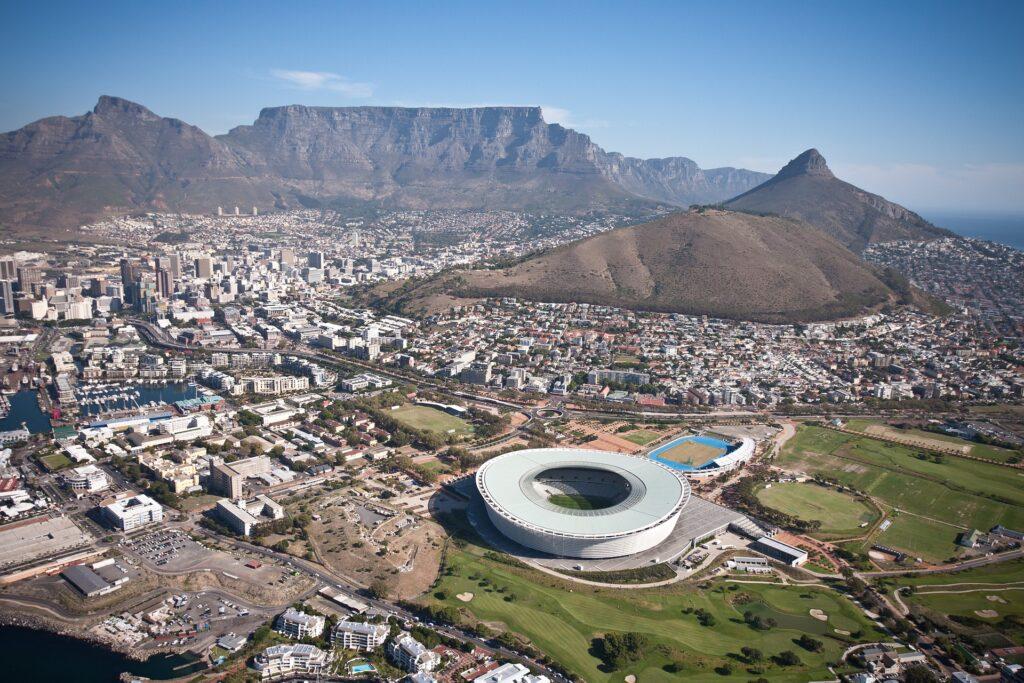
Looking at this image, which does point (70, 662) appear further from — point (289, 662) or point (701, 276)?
point (701, 276)

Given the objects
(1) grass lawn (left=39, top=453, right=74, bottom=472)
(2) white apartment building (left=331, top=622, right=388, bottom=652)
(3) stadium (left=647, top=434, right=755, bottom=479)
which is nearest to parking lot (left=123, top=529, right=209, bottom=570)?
(2) white apartment building (left=331, top=622, right=388, bottom=652)

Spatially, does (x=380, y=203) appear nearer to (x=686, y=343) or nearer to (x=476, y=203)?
(x=476, y=203)

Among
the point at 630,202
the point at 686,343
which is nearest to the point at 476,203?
the point at 630,202

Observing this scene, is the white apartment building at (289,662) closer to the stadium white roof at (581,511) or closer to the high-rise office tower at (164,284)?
the stadium white roof at (581,511)

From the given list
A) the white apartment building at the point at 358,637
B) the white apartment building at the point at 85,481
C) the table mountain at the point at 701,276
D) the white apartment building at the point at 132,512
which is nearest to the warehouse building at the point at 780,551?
the white apartment building at the point at 358,637

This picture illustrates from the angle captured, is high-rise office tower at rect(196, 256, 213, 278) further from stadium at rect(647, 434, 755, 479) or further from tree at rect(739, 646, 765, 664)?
tree at rect(739, 646, 765, 664)
